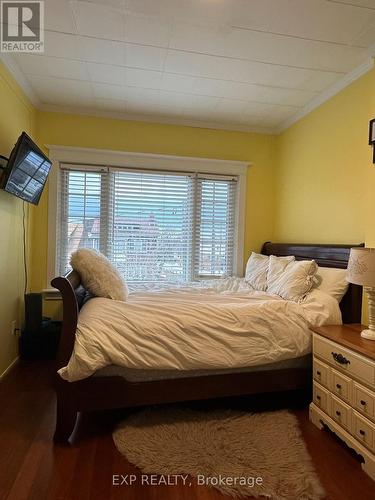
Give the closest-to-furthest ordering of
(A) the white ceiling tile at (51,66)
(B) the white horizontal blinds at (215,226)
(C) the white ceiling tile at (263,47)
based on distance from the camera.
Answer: (C) the white ceiling tile at (263,47) < (A) the white ceiling tile at (51,66) < (B) the white horizontal blinds at (215,226)

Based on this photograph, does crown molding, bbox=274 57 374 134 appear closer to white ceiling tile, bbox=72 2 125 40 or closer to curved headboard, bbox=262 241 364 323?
curved headboard, bbox=262 241 364 323

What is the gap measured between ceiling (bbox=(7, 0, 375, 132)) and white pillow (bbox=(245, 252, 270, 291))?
65.1 inches

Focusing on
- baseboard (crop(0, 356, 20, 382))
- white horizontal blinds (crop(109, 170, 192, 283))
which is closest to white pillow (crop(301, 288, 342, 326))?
white horizontal blinds (crop(109, 170, 192, 283))

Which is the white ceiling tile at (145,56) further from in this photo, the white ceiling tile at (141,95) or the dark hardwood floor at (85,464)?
the dark hardwood floor at (85,464)

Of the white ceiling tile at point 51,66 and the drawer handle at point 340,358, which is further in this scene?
the white ceiling tile at point 51,66

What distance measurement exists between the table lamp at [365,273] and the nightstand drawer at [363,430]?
458 mm

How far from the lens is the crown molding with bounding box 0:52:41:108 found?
2.30m

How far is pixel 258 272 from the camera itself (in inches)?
119

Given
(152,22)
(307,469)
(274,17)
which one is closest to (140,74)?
(152,22)

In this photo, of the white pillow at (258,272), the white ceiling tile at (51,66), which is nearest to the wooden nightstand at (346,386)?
the white pillow at (258,272)

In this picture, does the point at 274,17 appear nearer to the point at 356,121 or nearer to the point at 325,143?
the point at 356,121

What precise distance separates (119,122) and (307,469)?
3.50 metres

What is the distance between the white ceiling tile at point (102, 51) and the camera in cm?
214

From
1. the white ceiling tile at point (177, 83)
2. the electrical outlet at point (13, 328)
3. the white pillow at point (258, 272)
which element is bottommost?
the electrical outlet at point (13, 328)
